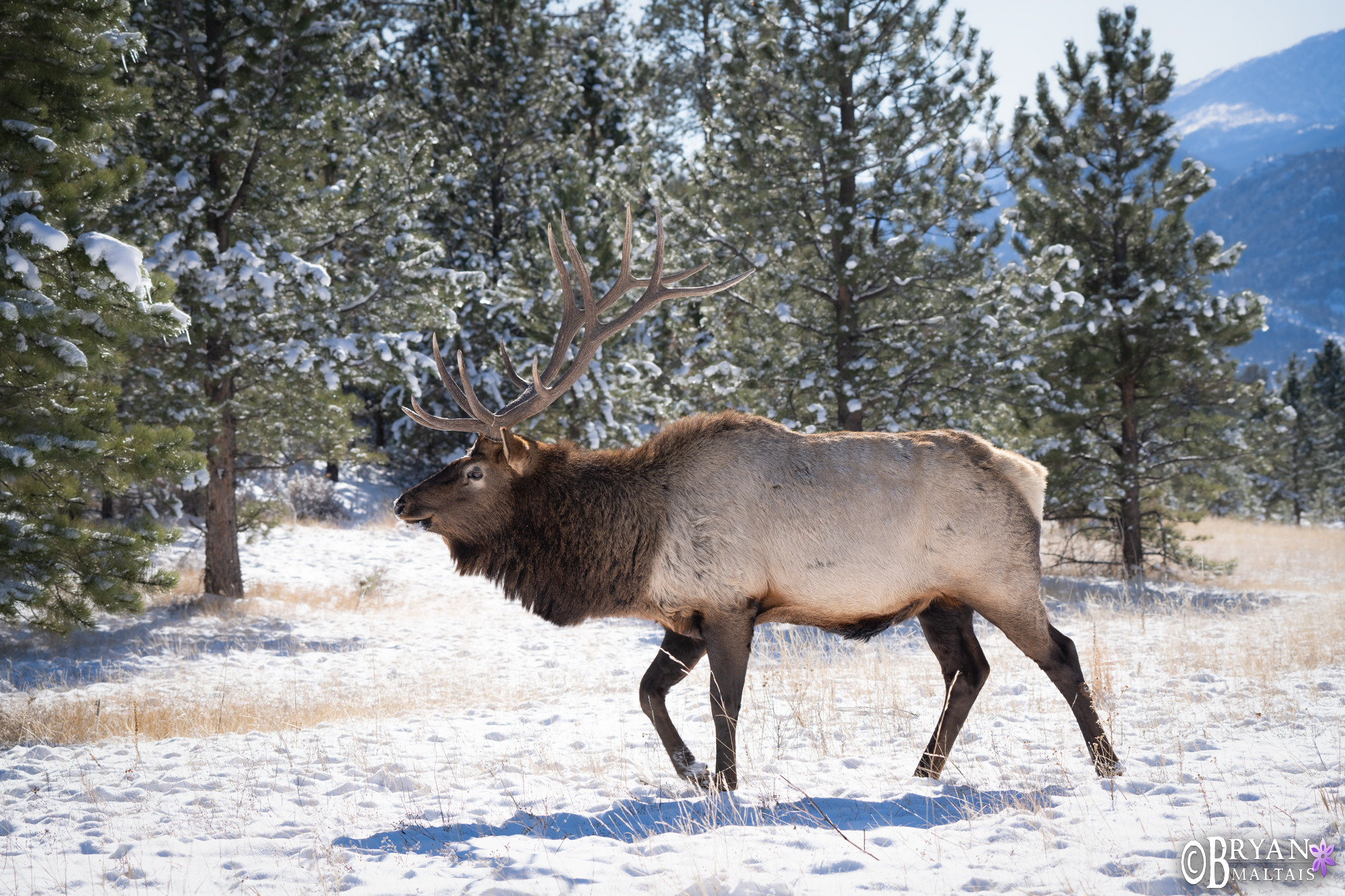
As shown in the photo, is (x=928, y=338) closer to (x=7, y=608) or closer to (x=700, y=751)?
(x=700, y=751)

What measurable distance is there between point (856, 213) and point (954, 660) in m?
8.04

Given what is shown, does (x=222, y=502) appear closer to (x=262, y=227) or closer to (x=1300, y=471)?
(x=262, y=227)

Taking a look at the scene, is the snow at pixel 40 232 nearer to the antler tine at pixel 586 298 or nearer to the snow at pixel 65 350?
the snow at pixel 65 350

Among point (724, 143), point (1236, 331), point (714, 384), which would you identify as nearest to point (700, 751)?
point (714, 384)

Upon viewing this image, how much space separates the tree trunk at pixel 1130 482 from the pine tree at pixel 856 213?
11.4 ft

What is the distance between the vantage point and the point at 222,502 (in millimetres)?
10914

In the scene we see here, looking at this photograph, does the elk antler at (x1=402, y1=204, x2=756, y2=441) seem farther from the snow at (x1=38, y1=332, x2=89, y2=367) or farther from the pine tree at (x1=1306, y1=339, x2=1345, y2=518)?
the pine tree at (x1=1306, y1=339, x2=1345, y2=518)

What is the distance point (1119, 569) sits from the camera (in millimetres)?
14680

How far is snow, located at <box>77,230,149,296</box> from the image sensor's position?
613 centimetres

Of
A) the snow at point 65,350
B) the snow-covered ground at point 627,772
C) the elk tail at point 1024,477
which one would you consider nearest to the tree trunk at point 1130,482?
the snow-covered ground at point 627,772

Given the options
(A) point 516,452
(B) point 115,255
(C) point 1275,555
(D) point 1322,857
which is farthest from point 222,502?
(C) point 1275,555

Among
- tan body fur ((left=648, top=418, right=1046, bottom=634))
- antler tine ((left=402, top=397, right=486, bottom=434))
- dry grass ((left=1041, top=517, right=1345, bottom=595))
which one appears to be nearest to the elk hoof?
tan body fur ((left=648, top=418, right=1046, bottom=634))

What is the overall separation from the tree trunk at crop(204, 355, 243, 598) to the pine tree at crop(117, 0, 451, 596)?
0.02 meters

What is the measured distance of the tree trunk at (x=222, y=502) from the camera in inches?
423
